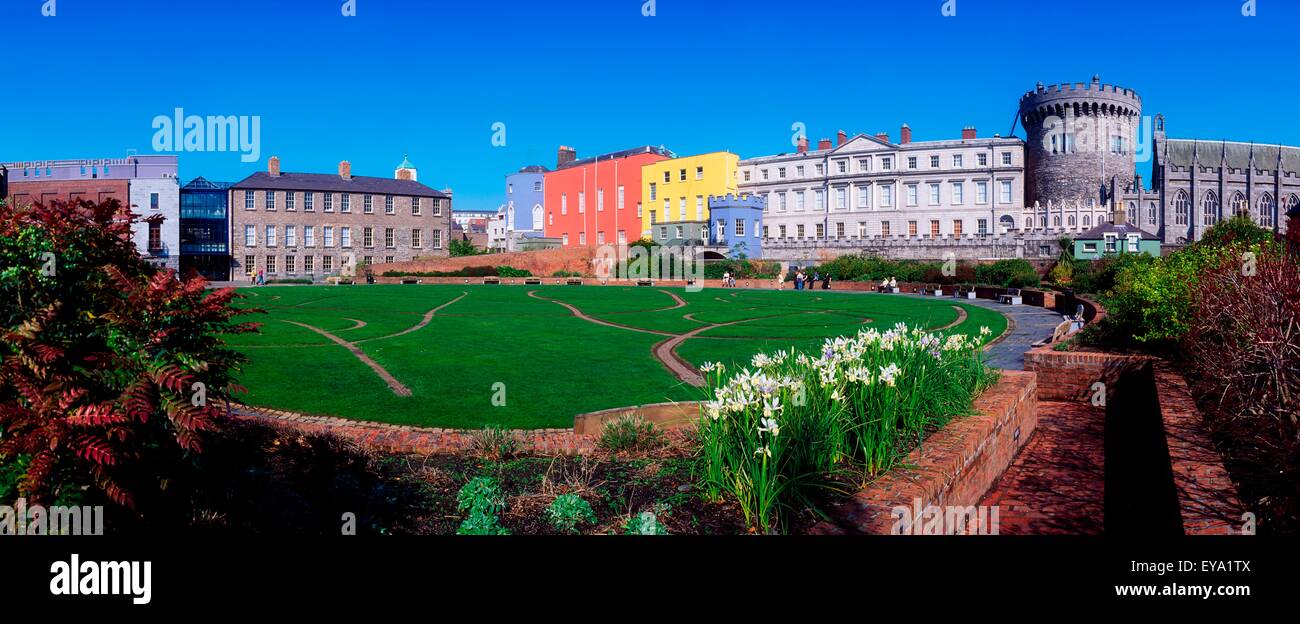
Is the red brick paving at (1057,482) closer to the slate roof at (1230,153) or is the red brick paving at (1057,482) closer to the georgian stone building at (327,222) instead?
the georgian stone building at (327,222)

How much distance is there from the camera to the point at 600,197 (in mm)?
82750

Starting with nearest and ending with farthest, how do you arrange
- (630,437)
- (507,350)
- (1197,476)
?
1. (1197,476)
2. (630,437)
3. (507,350)

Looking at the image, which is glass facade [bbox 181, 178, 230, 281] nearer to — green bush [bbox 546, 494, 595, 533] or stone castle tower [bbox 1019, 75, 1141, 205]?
stone castle tower [bbox 1019, 75, 1141, 205]

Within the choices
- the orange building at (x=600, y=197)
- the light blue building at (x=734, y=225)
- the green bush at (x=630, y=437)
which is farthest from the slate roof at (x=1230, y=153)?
the green bush at (x=630, y=437)

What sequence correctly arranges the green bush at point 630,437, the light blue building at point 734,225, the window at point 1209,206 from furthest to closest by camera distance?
the light blue building at point 734,225, the window at point 1209,206, the green bush at point 630,437

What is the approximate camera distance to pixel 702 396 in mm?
11234

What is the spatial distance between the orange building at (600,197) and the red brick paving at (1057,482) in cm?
7141

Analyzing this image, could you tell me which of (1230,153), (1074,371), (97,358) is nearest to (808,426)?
(97,358)

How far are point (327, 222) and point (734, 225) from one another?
37.1m

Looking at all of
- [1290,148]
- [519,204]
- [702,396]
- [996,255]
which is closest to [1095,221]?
[996,255]

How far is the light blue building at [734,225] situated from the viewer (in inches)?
2862

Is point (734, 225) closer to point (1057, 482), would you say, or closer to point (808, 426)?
point (1057, 482)

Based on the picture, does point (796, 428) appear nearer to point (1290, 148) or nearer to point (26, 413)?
point (26, 413)
